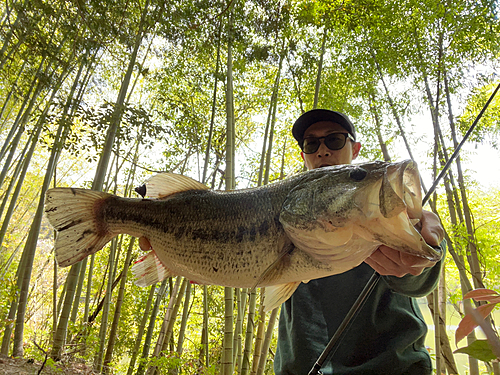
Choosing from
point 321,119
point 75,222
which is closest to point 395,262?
point 321,119

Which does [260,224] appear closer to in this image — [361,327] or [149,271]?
[149,271]

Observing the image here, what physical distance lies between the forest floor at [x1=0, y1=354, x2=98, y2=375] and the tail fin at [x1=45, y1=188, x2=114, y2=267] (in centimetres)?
321

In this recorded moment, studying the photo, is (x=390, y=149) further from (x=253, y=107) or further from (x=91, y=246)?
(x=91, y=246)

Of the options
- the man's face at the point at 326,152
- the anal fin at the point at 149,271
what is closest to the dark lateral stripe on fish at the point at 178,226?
the anal fin at the point at 149,271

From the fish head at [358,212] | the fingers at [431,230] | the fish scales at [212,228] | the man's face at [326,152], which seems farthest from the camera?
the man's face at [326,152]

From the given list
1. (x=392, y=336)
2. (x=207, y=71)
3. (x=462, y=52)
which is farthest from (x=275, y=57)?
(x=392, y=336)

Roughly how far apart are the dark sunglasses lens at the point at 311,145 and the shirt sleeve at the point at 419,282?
847mm

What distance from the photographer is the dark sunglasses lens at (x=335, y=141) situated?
5.94 feet

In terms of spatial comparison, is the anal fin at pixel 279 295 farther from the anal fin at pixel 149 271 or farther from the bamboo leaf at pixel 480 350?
the bamboo leaf at pixel 480 350

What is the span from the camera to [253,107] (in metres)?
7.45

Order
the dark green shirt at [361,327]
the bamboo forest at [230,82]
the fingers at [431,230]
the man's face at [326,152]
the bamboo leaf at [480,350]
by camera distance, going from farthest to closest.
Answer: the bamboo forest at [230,82] → the man's face at [326,152] → the dark green shirt at [361,327] → the fingers at [431,230] → the bamboo leaf at [480,350]

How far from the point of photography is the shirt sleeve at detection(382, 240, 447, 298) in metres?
1.25

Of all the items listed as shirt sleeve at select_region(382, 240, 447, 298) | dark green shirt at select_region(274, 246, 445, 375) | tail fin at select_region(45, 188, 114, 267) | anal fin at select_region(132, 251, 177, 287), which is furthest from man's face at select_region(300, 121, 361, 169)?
tail fin at select_region(45, 188, 114, 267)

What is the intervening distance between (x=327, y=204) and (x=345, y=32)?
15.9ft
